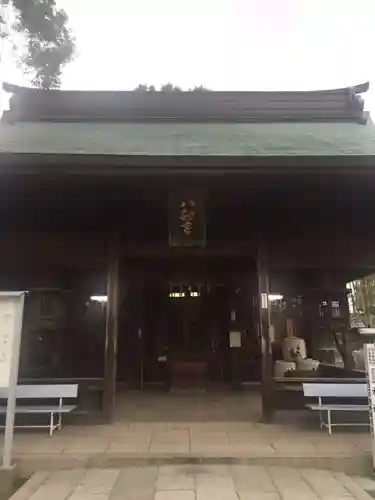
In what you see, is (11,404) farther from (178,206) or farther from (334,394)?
(334,394)

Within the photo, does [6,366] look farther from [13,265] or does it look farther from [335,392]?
[335,392]

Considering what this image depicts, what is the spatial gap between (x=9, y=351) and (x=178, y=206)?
256cm

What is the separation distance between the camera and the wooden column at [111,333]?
5.53 metres

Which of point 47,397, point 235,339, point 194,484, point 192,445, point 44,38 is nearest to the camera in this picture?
point 194,484

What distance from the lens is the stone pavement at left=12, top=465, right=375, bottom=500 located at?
3211 millimetres

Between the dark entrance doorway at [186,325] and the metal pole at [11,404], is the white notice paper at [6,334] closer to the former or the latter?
the metal pole at [11,404]

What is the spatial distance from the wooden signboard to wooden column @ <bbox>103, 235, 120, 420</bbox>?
87 cm


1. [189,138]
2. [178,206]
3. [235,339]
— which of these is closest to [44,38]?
[189,138]

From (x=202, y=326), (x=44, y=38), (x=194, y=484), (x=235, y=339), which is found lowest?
(x=194, y=484)

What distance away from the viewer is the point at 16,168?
443 centimetres

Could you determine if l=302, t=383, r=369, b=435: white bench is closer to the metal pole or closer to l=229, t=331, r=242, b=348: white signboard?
the metal pole

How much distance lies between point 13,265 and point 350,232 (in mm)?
4884

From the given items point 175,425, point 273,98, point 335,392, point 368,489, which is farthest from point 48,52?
point 368,489

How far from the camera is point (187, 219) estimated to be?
532 centimetres
